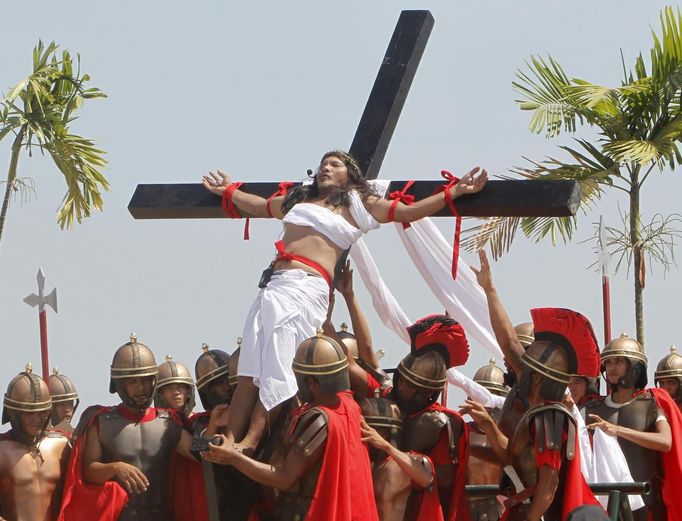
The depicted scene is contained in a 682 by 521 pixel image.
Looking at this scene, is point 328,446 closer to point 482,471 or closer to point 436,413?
point 436,413

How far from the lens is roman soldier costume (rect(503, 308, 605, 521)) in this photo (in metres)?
11.5

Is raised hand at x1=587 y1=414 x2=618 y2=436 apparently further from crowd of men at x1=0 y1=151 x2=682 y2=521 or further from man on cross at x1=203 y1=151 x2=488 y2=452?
man on cross at x1=203 y1=151 x2=488 y2=452

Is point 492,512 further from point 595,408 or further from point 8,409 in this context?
point 8,409

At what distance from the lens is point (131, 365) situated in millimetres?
12656

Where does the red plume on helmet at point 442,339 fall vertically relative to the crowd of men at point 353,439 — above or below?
above

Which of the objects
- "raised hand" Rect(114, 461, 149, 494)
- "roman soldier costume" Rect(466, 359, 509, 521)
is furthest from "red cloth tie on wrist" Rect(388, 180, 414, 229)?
"raised hand" Rect(114, 461, 149, 494)

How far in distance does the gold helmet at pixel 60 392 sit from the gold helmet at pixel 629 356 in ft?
15.5

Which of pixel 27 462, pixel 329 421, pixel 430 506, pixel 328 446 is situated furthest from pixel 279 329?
pixel 27 462

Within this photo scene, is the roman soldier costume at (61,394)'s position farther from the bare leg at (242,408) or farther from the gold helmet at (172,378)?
the bare leg at (242,408)

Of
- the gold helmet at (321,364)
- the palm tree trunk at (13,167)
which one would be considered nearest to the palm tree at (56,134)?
the palm tree trunk at (13,167)

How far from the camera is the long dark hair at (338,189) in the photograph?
40.9 feet

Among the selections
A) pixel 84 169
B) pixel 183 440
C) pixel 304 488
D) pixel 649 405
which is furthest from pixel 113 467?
pixel 84 169

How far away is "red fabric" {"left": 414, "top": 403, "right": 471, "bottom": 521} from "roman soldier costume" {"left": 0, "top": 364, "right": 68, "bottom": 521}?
2506 mm

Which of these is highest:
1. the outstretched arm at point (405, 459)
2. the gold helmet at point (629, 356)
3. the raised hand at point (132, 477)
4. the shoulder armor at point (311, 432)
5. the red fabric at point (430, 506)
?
the gold helmet at point (629, 356)
